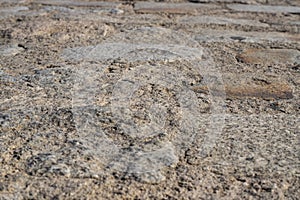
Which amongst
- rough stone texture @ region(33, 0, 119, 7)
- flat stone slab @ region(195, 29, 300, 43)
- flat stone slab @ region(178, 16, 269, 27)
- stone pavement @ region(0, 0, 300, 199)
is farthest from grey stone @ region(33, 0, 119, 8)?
flat stone slab @ region(195, 29, 300, 43)

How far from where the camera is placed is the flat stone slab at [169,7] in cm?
300

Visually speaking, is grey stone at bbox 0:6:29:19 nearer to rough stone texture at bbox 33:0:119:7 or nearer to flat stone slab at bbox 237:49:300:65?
rough stone texture at bbox 33:0:119:7

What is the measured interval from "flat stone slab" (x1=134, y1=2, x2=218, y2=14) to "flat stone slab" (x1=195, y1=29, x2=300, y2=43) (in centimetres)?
52

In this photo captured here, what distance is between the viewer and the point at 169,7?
10.3 feet

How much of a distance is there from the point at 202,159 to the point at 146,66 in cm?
72

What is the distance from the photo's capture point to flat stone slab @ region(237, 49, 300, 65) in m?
2.05

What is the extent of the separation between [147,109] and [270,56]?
83 cm

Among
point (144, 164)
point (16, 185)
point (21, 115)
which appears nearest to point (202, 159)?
point (144, 164)

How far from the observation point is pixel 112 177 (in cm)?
114

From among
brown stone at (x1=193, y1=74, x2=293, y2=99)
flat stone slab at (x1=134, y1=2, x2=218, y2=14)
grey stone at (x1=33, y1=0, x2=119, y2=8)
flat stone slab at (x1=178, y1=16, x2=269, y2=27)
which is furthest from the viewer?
grey stone at (x1=33, y1=0, x2=119, y2=8)

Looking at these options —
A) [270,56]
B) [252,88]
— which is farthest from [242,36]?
[252,88]

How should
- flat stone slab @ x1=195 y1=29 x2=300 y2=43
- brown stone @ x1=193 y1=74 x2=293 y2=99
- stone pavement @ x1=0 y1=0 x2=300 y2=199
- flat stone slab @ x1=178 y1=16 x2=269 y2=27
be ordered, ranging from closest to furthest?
stone pavement @ x1=0 y1=0 x2=300 y2=199, brown stone @ x1=193 y1=74 x2=293 y2=99, flat stone slab @ x1=195 y1=29 x2=300 y2=43, flat stone slab @ x1=178 y1=16 x2=269 y2=27

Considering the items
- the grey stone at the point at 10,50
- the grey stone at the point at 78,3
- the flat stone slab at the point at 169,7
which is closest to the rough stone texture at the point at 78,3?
the grey stone at the point at 78,3

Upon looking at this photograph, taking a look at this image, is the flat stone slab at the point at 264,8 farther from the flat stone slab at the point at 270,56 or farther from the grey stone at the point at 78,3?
the flat stone slab at the point at 270,56
